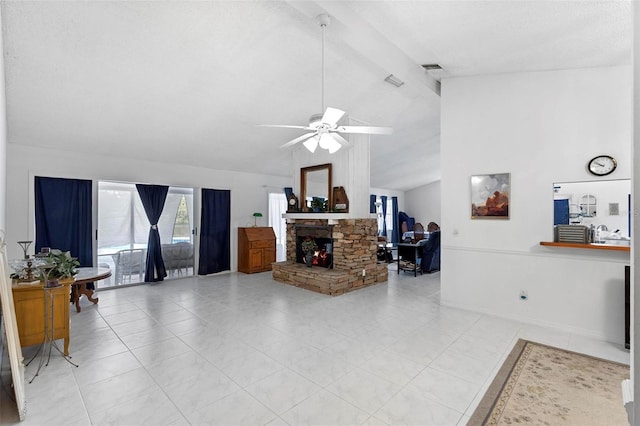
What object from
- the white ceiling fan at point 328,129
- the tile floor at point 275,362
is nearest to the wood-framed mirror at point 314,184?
the tile floor at point 275,362

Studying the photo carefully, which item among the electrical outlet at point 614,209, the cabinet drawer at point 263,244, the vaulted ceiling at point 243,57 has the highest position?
the vaulted ceiling at point 243,57

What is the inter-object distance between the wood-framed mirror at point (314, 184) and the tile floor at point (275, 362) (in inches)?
81.7

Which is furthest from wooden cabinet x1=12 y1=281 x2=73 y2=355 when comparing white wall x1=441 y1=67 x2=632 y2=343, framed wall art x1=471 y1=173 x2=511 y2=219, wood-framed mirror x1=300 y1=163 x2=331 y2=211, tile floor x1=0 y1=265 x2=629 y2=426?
Result: framed wall art x1=471 y1=173 x2=511 y2=219

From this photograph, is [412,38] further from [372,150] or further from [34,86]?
[34,86]

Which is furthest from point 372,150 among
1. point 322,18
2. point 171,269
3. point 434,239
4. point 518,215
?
point 171,269

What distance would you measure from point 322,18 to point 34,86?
3298 millimetres

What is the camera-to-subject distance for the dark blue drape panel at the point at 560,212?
12.6 ft

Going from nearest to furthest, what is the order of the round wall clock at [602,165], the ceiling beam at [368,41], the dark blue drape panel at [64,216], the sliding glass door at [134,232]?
the ceiling beam at [368,41], the round wall clock at [602,165], the dark blue drape panel at [64,216], the sliding glass door at [134,232]

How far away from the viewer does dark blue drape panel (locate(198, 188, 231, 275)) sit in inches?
269

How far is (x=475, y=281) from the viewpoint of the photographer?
4469mm

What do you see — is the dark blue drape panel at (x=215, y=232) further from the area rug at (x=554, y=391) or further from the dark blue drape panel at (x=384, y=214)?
the dark blue drape panel at (x=384, y=214)

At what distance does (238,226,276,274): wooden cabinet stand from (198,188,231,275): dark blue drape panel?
0.29 metres

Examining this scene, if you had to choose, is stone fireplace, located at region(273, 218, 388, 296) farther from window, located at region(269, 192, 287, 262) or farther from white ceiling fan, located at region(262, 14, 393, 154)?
white ceiling fan, located at region(262, 14, 393, 154)

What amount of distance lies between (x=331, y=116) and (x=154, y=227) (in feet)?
15.9
